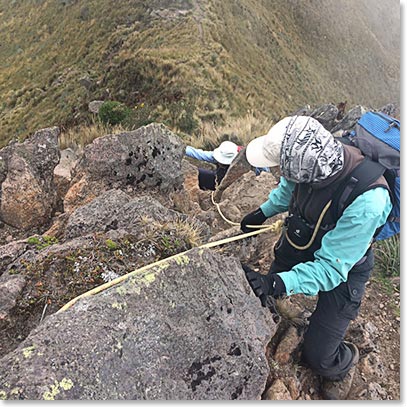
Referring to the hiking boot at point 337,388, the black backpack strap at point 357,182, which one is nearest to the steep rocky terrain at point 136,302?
the hiking boot at point 337,388

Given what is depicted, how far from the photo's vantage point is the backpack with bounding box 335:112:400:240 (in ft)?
11.3

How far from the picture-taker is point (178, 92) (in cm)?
1719

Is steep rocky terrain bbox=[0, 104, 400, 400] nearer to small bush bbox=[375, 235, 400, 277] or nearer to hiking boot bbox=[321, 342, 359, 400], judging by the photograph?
hiking boot bbox=[321, 342, 359, 400]

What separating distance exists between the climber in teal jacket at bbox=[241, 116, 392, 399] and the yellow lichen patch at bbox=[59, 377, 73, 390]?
173 cm

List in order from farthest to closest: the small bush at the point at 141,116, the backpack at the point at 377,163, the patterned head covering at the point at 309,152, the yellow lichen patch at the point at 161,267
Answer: the small bush at the point at 141,116 < the backpack at the point at 377,163 < the patterned head covering at the point at 309,152 < the yellow lichen patch at the point at 161,267

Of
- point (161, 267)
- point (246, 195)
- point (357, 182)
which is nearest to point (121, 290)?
point (161, 267)

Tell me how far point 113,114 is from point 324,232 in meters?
13.3

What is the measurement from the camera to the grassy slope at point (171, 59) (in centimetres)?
1870

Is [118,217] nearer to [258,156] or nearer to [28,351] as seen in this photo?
[258,156]

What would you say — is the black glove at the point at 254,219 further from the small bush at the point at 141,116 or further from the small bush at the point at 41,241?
the small bush at the point at 141,116

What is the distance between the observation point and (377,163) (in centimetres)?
356

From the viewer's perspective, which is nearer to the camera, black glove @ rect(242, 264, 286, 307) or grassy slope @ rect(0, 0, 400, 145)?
black glove @ rect(242, 264, 286, 307)

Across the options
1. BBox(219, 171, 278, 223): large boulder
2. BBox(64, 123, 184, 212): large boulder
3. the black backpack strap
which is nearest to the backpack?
the black backpack strap

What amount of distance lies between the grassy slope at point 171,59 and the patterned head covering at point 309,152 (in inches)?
483
